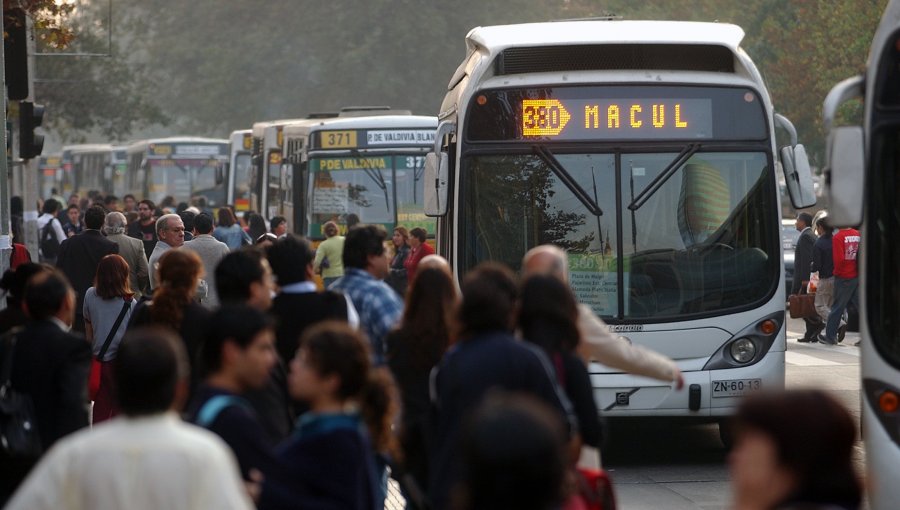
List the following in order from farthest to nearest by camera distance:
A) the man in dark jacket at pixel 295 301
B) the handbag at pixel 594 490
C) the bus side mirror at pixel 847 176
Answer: the bus side mirror at pixel 847 176 → the man in dark jacket at pixel 295 301 → the handbag at pixel 594 490

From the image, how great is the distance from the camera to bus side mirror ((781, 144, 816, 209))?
32.8ft

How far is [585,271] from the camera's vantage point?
10.5 meters

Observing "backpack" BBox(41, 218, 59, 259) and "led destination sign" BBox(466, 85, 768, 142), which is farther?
"backpack" BBox(41, 218, 59, 259)

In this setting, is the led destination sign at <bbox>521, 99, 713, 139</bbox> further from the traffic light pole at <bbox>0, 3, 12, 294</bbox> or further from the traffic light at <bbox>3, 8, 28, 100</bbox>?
the traffic light at <bbox>3, 8, 28, 100</bbox>

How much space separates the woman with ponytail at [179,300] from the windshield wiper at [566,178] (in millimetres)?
4140

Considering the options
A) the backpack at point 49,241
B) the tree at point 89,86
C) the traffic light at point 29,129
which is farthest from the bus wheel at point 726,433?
the tree at point 89,86

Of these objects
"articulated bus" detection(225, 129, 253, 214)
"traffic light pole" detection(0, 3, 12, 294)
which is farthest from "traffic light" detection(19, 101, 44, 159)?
"articulated bus" detection(225, 129, 253, 214)

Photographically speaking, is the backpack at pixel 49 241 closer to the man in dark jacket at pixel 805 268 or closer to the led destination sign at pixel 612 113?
the man in dark jacket at pixel 805 268

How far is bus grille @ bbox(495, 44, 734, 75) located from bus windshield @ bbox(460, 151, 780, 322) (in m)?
0.63

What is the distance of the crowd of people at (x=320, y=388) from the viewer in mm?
3475

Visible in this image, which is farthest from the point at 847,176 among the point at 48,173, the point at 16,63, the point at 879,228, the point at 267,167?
the point at 48,173

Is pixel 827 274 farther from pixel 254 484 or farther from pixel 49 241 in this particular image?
pixel 254 484

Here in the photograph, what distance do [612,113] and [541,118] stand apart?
47 centimetres

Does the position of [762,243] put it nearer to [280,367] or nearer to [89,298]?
[89,298]
